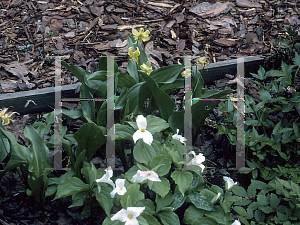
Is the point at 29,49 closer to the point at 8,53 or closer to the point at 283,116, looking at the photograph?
the point at 8,53

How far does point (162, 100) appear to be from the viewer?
1.65 meters

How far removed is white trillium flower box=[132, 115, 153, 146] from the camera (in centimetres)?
128

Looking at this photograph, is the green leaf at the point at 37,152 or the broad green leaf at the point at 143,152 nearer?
the broad green leaf at the point at 143,152

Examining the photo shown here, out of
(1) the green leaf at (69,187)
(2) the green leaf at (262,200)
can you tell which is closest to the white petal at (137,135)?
(1) the green leaf at (69,187)

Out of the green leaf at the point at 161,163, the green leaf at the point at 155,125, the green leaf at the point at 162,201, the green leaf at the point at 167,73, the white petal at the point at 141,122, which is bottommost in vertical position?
the green leaf at the point at 162,201

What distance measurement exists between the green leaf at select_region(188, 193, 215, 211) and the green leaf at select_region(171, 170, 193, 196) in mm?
69

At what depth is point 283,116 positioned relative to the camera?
184 centimetres

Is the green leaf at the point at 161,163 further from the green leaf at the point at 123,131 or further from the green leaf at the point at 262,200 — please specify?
the green leaf at the point at 262,200

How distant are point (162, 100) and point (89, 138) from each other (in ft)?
1.48

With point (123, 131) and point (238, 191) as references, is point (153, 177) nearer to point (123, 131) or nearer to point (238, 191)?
point (123, 131)

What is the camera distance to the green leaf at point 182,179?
1.27 metres

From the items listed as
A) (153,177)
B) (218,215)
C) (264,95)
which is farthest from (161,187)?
(264,95)

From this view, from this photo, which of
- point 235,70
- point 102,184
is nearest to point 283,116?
point 235,70

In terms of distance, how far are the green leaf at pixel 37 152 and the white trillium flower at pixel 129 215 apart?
0.55m
